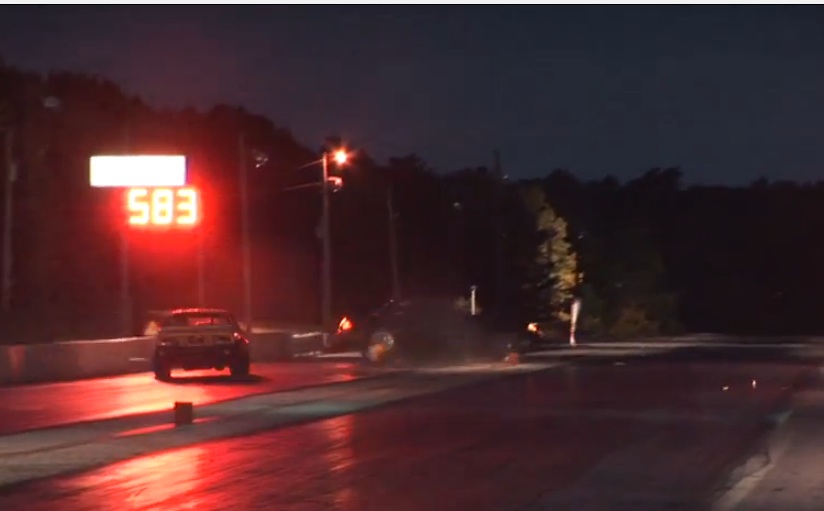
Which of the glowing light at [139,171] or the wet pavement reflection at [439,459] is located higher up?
the glowing light at [139,171]

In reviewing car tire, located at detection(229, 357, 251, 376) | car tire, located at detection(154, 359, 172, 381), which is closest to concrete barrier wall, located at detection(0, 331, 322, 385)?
car tire, located at detection(154, 359, 172, 381)

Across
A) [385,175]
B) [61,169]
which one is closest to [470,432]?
[61,169]

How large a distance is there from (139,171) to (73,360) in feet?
46.9

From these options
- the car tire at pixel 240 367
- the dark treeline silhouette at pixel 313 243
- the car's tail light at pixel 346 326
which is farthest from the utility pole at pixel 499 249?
the car tire at pixel 240 367

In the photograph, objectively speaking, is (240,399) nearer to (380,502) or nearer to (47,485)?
(47,485)

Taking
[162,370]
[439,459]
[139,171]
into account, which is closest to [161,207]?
[139,171]

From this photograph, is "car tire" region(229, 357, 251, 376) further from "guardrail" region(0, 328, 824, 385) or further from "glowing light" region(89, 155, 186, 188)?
"glowing light" region(89, 155, 186, 188)

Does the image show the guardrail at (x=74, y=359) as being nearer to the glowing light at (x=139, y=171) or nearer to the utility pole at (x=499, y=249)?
the glowing light at (x=139, y=171)

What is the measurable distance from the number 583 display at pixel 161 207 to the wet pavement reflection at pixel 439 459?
73.8 feet

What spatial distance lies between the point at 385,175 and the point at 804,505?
81531mm

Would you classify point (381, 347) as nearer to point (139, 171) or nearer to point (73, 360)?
Result: point (73, 360)

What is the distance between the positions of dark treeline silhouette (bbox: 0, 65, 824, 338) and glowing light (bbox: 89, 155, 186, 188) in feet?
7.46

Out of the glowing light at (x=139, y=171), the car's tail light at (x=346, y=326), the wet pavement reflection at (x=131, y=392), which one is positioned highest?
the glowing light at (x=139, y=171)

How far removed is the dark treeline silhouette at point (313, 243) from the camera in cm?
5559
